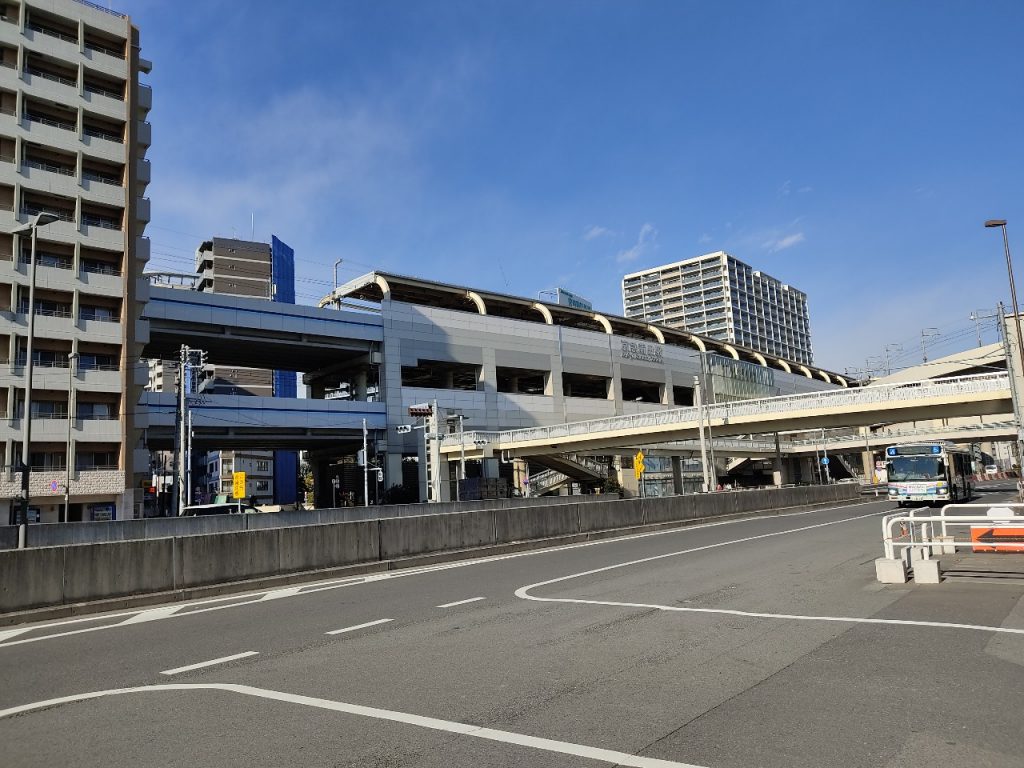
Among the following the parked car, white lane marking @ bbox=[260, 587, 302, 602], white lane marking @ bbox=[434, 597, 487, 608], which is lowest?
white lane marking @ bbox=[434, 597, 487, 608]

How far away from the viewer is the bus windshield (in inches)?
1358

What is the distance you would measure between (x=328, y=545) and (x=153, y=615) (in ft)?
14.8

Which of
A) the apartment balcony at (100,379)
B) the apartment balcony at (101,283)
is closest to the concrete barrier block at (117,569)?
the apartment balcony at (100,379)

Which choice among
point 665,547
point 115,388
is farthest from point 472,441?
point 665,547

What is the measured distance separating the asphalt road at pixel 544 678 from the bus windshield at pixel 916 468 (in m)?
25.1

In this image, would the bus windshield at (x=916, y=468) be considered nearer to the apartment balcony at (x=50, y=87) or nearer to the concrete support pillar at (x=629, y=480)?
the concrete support pillar at (x=629, y=480)

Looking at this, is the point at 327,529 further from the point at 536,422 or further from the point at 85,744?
the point at 536,422

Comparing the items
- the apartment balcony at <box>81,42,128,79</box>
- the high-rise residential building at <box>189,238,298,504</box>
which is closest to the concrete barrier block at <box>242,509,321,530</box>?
the apartment balcony at <box>81,42,128,79</box>

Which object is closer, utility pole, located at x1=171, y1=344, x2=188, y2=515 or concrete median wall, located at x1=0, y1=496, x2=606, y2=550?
concrete median wall, located at x1=0, y1=496, x2=606, y2=550

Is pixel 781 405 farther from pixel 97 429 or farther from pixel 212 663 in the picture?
pixel 212 663

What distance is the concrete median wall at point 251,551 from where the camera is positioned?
11516 millimetres

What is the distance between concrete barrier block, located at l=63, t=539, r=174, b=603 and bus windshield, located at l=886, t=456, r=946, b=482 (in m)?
33.7

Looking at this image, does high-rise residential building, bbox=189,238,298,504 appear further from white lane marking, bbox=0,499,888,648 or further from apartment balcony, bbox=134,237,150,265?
white lane marking, bbox=0,499,888,648

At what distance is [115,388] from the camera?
45.2 meters
